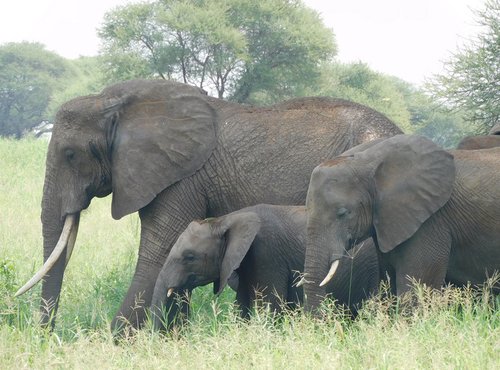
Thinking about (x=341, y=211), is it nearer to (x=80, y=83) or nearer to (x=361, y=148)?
(x=361, y=148)

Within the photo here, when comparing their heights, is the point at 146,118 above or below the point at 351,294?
above

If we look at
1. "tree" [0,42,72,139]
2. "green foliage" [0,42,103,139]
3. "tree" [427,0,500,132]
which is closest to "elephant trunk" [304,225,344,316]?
"tree" [427,0,500,132]

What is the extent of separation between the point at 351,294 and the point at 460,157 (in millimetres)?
1074

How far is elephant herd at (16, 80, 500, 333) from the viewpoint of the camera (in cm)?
559

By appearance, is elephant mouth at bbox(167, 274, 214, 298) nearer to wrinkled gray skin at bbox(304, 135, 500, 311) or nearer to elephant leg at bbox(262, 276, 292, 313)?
elephant leg at bbox(262, 276, 292, 313)

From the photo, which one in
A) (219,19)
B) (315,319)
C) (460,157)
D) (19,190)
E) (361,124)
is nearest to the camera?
(315,319)

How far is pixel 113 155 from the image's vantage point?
6.57m

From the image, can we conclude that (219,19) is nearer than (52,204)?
No

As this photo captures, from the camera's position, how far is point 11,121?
5262 cm

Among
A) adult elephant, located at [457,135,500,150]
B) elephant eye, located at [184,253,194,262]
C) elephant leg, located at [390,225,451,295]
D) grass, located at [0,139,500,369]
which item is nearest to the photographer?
grass, located at [0,139,500,369]

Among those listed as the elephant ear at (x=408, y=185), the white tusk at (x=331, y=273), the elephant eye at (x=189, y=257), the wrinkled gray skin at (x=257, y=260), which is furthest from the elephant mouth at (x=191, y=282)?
the elephant ear at (x=408, y=185)

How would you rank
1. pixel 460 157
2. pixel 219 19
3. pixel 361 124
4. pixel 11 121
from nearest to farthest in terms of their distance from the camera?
pixel 460 157
pixel 361 124
pixel 219 19
pixel 11 121

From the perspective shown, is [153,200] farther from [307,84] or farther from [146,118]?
[307,84]

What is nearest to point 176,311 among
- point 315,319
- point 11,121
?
point 315,319
